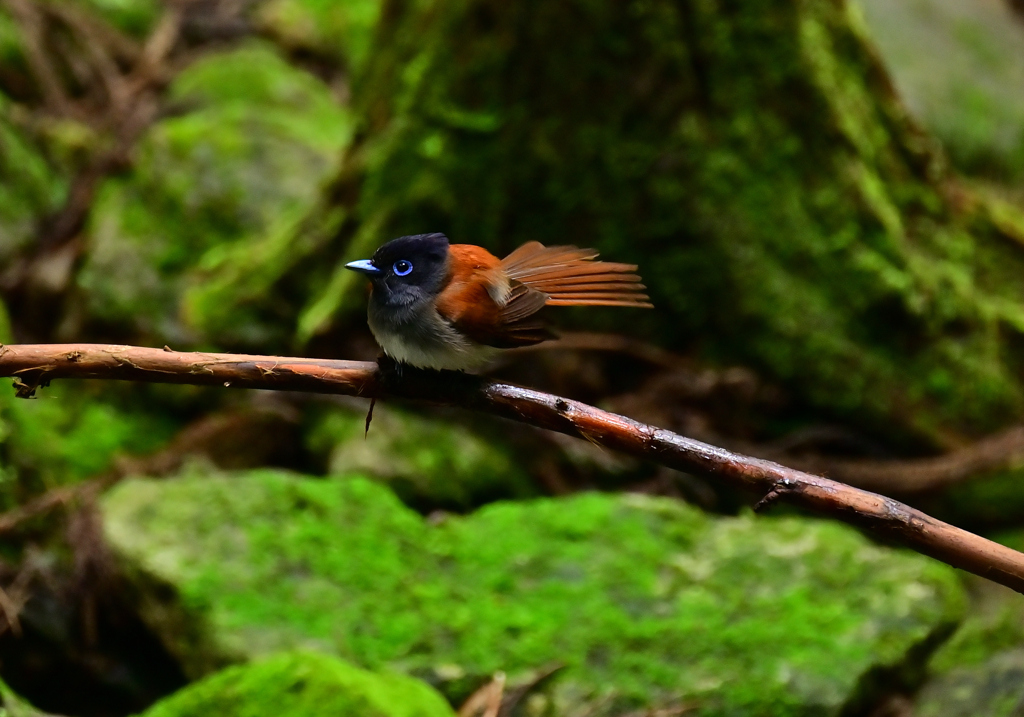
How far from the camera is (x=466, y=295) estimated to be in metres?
2.89

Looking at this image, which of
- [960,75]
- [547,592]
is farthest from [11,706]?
[960,75]

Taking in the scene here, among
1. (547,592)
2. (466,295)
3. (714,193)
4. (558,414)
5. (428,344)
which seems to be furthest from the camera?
(714,193)

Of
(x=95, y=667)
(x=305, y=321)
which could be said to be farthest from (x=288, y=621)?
(x=305, y=321)

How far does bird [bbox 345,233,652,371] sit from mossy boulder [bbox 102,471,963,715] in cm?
137

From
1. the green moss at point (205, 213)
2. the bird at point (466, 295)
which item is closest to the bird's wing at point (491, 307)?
the bird at point (466, 295)

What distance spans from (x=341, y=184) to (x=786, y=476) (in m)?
3.62

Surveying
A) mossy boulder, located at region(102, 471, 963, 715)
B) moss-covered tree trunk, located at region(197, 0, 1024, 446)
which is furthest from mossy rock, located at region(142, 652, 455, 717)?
moss-covered tree trunk, located at region(197, 0, 1024, 446)

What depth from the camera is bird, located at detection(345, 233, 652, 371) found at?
110 inches

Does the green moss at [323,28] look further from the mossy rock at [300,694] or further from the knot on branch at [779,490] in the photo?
the knot on branch at [779,490]

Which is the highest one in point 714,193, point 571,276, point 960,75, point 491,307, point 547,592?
point 960,75

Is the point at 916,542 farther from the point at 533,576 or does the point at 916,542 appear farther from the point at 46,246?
the point at 46,246

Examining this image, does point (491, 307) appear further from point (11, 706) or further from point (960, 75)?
point (960, 75)

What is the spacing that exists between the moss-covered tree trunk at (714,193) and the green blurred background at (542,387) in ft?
0.06

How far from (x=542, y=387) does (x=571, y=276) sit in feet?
7.16
